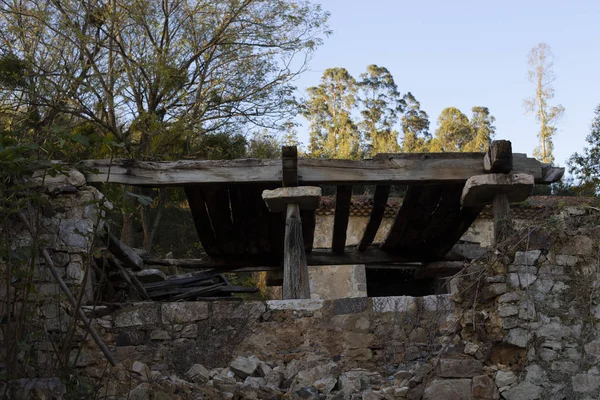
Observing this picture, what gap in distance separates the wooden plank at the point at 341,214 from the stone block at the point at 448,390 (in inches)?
113

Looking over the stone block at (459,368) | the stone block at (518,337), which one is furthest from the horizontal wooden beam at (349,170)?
the stone block at (459,368)

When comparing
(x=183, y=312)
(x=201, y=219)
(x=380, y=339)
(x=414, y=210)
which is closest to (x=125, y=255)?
(x=201, y=219)

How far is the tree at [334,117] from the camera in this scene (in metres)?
27.5

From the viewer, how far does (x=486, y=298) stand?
5.27m

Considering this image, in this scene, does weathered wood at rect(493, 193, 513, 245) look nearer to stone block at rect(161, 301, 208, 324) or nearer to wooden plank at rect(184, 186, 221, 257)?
stone block at rect(161, 301, 208, 324)

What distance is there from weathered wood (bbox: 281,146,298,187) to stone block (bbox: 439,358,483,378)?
265 centimetres

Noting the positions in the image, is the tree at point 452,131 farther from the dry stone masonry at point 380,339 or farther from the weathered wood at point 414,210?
the dry stone masonry at point 380,339

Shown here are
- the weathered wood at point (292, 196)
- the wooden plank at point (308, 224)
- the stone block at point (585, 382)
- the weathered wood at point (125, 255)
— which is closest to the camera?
the stone block at point (585, 382)

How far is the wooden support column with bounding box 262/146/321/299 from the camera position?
707 cm

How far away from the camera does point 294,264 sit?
280 inches

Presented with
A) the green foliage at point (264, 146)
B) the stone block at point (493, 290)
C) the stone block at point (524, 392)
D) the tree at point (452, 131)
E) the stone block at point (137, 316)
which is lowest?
the stone block at point (524, 392)

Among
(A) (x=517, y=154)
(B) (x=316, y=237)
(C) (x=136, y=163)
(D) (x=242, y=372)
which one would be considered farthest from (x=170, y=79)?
(D) (x=242, y=372)

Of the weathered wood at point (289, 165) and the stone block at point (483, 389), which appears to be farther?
the weathered wood at point (289, 165)

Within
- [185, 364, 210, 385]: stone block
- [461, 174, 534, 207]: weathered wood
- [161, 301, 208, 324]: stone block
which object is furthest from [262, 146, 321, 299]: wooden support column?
[185, 364, 210, 385]: stone block
